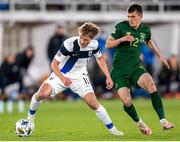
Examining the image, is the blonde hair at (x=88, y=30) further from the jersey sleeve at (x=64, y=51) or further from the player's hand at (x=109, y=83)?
the player's hand at (x=109, y=83)

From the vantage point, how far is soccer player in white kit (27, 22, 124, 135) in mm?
14844

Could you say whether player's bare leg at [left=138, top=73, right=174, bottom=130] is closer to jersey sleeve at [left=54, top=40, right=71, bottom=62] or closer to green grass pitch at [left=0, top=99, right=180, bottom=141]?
green grass pitch at [left=0, top=99, right=180, bottom=141]

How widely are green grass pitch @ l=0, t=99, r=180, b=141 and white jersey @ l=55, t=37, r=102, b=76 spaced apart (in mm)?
1231

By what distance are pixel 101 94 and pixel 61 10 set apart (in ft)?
16.2

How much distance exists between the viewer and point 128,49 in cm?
1578

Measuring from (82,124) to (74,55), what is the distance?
14.0ft

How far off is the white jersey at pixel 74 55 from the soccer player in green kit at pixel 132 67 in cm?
48

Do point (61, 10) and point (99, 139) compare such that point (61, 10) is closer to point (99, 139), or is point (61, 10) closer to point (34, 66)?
point (34, 66)

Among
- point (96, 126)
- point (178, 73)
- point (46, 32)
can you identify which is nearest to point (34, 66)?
point (46, 32)

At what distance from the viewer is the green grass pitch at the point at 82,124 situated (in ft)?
49.0

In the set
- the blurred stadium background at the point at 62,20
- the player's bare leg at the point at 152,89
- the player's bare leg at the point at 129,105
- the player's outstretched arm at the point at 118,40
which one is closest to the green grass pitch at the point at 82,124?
the player's bare leg at the point at 129,105

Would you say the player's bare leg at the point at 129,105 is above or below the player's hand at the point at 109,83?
below

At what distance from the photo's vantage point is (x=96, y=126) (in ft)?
60.0

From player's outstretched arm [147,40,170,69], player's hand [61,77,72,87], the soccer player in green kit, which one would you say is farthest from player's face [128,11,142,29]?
player's hand [61,77,72,87]
